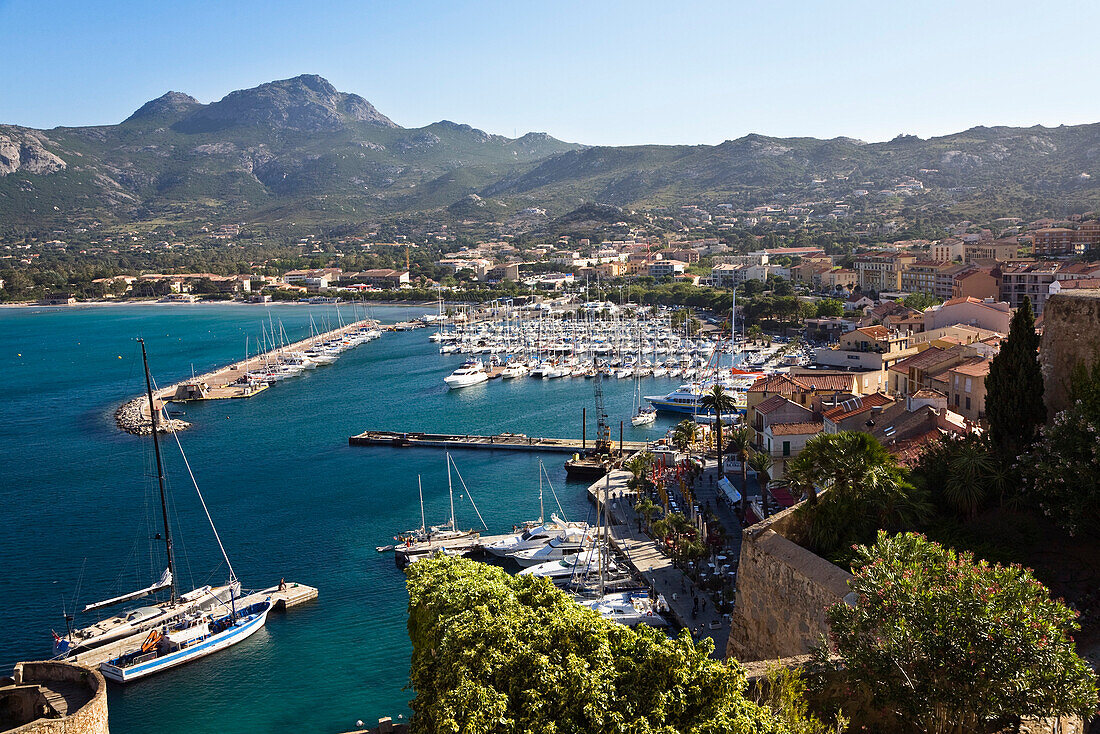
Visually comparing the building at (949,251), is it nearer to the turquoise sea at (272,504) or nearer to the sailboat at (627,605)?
the turquoise sea at (272,504)

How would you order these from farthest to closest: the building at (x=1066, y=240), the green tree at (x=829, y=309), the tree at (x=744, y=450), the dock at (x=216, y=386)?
the building at (x=1066, y=240), the green tree at (x=829, y=309), the dock at (x=216, y=386), the tree at (x=744, y=450)

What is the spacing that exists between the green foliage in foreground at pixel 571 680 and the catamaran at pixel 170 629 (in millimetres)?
13343

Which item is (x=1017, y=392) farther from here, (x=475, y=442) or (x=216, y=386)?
(x=216, y=386)

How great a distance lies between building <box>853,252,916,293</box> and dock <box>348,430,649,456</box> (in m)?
41.6

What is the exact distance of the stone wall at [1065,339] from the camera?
422 inches

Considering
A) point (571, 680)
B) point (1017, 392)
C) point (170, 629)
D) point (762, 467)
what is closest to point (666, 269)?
point (762, 467)

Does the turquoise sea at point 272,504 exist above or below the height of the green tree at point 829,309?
below

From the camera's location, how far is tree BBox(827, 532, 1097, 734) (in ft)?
19.3

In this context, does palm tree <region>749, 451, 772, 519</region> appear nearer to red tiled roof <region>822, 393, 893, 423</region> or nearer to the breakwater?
red tiled roof <region>822, 393, 893, 423</region>

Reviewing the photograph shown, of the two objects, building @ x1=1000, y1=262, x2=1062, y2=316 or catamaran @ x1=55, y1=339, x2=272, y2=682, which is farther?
building @ x1=1000, y1=262, x2=1062, y2=316

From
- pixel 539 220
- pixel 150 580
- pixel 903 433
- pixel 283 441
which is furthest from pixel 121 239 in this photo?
pixel 903 433

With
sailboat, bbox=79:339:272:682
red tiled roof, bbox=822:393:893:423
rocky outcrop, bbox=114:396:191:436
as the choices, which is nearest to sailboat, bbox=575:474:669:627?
red tiled roof, bbox=822:393:893:423

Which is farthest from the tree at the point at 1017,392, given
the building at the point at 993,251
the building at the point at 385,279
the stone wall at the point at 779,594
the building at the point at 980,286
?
the building at the point at 385,279

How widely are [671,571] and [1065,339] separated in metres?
11.6
